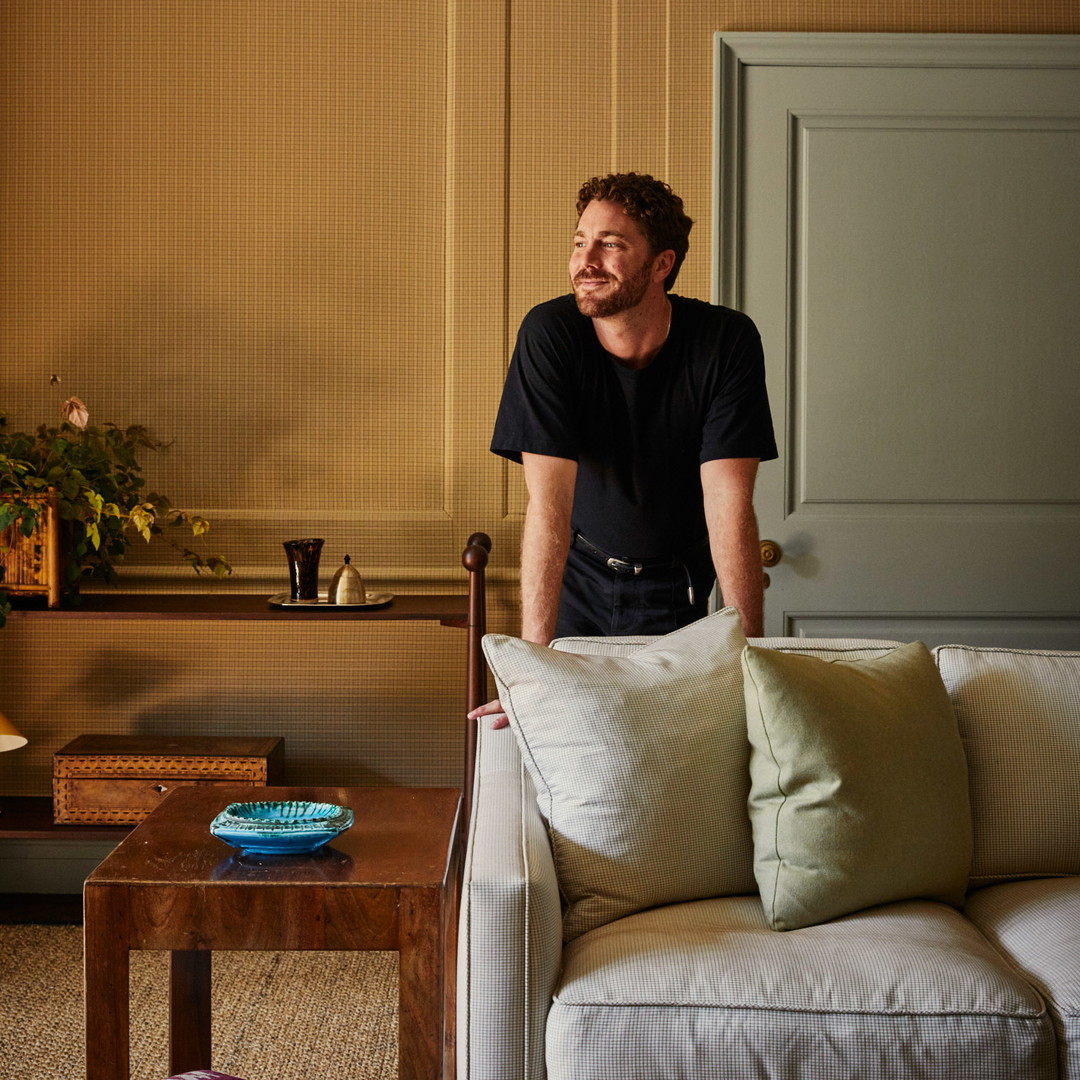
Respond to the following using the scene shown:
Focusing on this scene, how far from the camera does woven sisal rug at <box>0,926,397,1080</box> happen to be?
80.2 inches

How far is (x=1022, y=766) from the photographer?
5.80 ft

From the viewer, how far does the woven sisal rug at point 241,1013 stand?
2.04 metres

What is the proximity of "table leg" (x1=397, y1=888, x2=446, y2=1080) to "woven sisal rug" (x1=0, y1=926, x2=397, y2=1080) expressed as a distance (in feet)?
2.22

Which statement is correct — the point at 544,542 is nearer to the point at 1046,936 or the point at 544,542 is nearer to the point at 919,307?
the point at 1046,936

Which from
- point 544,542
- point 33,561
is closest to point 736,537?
point 544,542

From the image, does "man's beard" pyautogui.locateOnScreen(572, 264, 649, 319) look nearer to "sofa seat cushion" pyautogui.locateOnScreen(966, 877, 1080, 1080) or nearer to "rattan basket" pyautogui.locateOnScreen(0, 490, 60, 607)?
"sofa seat cushion" pyautogui.locateOnScreen(966, 877, 1080, 1080)

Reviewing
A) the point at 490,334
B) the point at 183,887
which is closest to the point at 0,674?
the point at 490,334

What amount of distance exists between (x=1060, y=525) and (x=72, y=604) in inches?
96.5

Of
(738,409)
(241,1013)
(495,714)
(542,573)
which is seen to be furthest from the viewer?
(241,1013)

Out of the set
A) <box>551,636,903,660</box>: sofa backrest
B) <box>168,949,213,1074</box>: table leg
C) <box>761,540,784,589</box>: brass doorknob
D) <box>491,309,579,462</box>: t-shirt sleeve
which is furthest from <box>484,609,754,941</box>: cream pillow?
<box>761,540,784,589</box>: brass doorknob

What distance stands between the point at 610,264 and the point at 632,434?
1.07 ft

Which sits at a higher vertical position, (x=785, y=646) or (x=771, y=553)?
(x=771, y=553)

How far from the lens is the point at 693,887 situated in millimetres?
1603

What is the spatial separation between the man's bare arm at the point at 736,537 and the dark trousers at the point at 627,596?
14cm
